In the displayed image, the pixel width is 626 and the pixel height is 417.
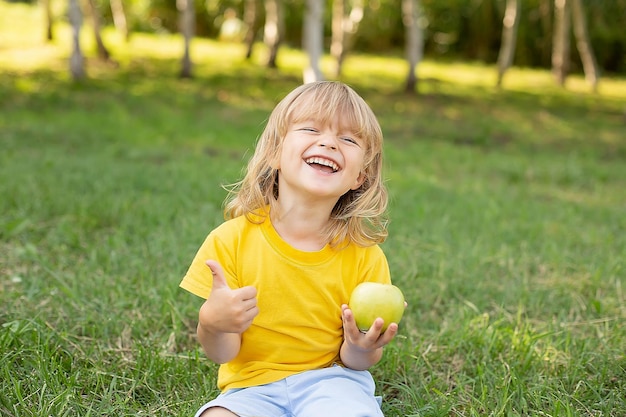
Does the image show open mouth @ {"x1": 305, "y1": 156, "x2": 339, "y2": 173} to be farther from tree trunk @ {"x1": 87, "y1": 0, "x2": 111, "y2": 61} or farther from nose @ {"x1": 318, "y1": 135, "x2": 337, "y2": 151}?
tree trunk @ {"x1": 87, "y1": 0, "x2": 111, "y2": 61}

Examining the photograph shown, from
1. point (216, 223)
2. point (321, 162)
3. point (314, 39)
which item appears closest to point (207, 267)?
point (321, 162)

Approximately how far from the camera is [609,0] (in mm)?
17016

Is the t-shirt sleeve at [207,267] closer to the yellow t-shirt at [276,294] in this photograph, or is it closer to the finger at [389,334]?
the yellow t-shirt at [276,294]

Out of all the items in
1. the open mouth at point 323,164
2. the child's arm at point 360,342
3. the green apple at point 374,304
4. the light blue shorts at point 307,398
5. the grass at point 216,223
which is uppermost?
the open mouth at point 323,164

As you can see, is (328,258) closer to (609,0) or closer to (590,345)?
(590,345)

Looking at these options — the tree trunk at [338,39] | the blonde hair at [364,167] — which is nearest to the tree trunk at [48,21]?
the tree trunk at [338,39]

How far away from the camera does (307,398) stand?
2162 mm

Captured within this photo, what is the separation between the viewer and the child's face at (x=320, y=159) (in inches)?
86.8

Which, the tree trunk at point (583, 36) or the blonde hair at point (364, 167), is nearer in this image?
the blonde hair at point (364, 167)

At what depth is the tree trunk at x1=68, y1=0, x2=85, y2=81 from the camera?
11.6 m

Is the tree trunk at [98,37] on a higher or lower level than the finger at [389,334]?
higher

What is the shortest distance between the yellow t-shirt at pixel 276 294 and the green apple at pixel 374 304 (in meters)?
0.15

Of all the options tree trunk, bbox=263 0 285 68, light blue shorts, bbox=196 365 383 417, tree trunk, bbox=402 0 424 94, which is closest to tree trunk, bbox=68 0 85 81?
tree trunk, bbox=263 0 285 68

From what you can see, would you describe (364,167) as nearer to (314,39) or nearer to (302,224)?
(302,224)
